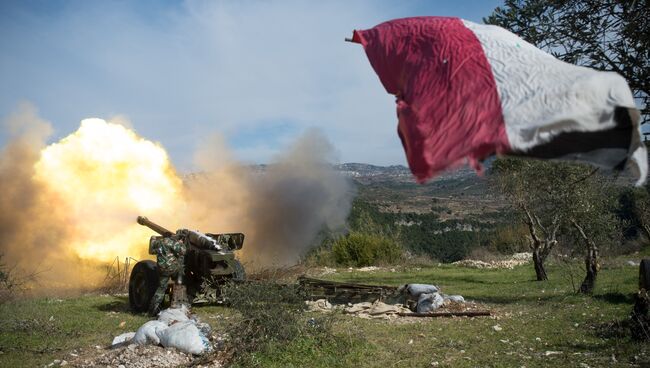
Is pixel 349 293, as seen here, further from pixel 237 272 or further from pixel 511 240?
pixel 511 240

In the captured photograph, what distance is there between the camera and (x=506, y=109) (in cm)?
299

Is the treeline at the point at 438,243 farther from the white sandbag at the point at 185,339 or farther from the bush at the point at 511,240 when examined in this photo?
the white sandbag at the point at 185,339

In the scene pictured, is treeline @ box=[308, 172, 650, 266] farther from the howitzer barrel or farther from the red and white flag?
the red and white flag

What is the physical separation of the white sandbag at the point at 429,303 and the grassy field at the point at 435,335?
70cm

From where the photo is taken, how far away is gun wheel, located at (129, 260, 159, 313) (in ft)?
38.4

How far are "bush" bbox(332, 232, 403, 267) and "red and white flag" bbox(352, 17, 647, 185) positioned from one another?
2248 cm

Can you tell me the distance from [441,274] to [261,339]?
1437 cm

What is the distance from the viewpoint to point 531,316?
10.8 m

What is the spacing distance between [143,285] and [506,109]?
10.6 meters

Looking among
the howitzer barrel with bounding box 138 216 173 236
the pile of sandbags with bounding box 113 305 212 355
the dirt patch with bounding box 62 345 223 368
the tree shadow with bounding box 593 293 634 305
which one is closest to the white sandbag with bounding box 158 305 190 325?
the pile of sandbags with bounding box 113 305 212 355

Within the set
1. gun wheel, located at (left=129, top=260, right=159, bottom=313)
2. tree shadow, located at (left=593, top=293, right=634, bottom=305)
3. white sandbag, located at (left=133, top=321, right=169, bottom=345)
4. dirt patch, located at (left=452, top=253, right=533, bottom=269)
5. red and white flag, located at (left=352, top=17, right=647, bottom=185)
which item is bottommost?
dirt patch, located at (left=452, top=253, right=533, bottom=269)

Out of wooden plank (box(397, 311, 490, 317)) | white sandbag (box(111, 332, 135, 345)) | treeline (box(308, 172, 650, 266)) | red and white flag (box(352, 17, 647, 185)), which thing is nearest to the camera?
red and white flag (box(352, 17, 647, 185))

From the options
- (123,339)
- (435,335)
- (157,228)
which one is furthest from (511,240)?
(123,339)

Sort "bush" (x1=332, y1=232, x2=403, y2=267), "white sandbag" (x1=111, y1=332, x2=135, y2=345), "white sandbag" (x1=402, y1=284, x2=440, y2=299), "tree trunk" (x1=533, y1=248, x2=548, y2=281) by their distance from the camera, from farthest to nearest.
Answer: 1. "bush" (x1=332, y1=232, x2=403, y2=267)
2. "tree trunk" (x1=533, y1=248, x2=548, y2=281)
3. "white sandbag" (x1=402, y1=284, x2=440, y2=299)
4. "white sandbag" (x1=111, y1=332, x2=135, y2=345)
